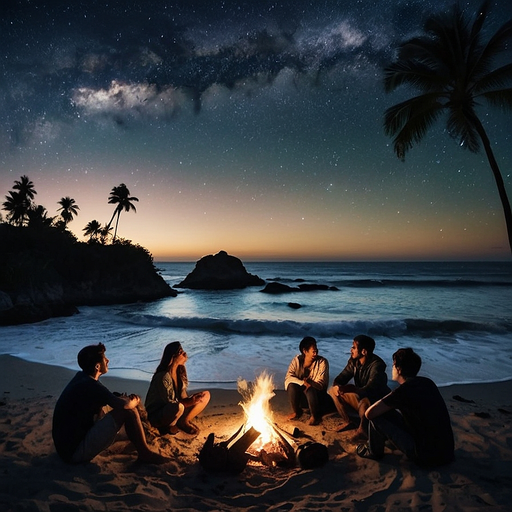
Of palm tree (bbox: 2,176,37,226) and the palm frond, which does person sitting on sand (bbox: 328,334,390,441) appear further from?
palm tree (bbox: 2,176,37,226)

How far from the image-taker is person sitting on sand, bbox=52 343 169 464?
13.4 ft

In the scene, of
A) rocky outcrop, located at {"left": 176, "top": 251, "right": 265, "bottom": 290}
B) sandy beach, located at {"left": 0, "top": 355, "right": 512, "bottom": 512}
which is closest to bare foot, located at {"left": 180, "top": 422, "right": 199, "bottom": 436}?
sandy beach, located at {"left": 0, "top": 355, "right": 512, "bottom": 512}

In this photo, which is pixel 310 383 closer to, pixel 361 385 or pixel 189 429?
pixel 361 385

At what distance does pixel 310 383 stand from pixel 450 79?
10731 millimetres

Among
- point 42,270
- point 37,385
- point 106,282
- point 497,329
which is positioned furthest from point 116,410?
point 106,282

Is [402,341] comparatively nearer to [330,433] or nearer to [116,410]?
[330,433]

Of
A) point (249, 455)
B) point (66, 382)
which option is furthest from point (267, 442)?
point (66, 382)

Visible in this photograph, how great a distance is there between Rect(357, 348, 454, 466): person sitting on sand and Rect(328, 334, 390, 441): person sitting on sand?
0.76 m

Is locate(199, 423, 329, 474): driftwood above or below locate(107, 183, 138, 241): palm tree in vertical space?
below

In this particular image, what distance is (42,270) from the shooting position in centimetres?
2492

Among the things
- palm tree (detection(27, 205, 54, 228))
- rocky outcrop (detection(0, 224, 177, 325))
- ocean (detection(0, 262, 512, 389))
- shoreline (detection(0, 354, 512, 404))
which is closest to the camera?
shoreline (detection(0, 354, 512, 404))

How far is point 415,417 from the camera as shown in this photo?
4051 mm

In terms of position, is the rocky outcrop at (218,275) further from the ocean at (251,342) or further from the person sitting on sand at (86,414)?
the person sitting on sand at (86,414)

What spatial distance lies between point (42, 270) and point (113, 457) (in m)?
24.6
